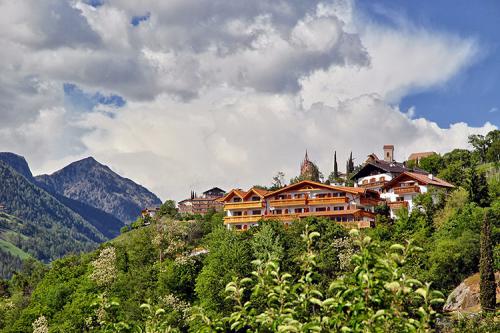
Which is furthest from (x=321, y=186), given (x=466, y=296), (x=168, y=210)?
(x=168, y=210)

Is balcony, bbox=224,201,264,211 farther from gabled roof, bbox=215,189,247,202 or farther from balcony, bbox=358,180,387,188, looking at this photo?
balcony, bbox=358,180,387,188

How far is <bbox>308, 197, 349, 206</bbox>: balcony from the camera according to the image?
88.0 metres

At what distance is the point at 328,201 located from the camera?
8894 centimetres

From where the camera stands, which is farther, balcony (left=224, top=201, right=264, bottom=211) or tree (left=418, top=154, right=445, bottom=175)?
tree (left=418, top=154, right=445, bottom=175)

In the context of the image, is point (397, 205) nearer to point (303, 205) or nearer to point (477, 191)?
point (477, 191)

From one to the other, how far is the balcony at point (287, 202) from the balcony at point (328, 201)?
133 centimetres

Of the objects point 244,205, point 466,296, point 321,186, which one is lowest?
point 466,296

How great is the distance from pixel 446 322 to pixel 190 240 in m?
54.3

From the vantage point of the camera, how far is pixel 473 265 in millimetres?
65250

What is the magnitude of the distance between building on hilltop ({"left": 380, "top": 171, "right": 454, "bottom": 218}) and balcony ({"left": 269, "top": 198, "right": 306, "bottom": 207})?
14.7 metres

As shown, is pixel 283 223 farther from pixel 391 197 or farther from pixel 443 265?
pixel 443 265

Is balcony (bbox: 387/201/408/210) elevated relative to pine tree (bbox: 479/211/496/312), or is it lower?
elevated

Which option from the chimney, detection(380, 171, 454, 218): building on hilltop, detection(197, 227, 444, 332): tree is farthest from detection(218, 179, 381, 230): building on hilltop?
detection(197, 227, 444, 332): tree

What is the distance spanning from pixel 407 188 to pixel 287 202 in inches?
784
